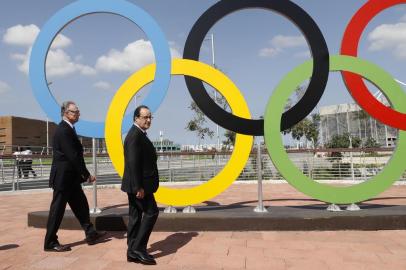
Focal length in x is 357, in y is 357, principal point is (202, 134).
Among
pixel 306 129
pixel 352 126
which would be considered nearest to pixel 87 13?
pixel 306 129

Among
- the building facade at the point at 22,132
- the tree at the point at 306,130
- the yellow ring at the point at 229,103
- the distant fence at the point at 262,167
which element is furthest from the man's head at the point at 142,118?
the building facade at the point at 22,132

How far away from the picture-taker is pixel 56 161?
4.69 meters

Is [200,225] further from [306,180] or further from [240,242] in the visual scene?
[306,180]

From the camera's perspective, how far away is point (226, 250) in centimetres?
455

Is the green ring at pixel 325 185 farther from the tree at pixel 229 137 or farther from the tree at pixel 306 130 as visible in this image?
the tree at pixel 306 130

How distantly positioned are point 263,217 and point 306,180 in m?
1.09

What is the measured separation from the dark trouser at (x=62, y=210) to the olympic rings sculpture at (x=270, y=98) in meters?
1.19

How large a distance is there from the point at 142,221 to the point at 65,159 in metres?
1.46

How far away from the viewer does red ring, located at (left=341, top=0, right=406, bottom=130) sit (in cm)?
614

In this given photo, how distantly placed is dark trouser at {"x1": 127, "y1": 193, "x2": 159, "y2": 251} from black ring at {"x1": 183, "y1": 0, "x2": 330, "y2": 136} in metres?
2.50

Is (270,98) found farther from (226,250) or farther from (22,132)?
(22,132)

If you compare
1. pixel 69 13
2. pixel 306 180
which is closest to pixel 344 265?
pixel 306 180

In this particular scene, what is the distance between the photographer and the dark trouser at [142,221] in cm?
400

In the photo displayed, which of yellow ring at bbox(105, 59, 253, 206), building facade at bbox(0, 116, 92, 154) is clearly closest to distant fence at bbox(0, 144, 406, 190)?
yellow ring at bbox(105, 59, 253, 206)
